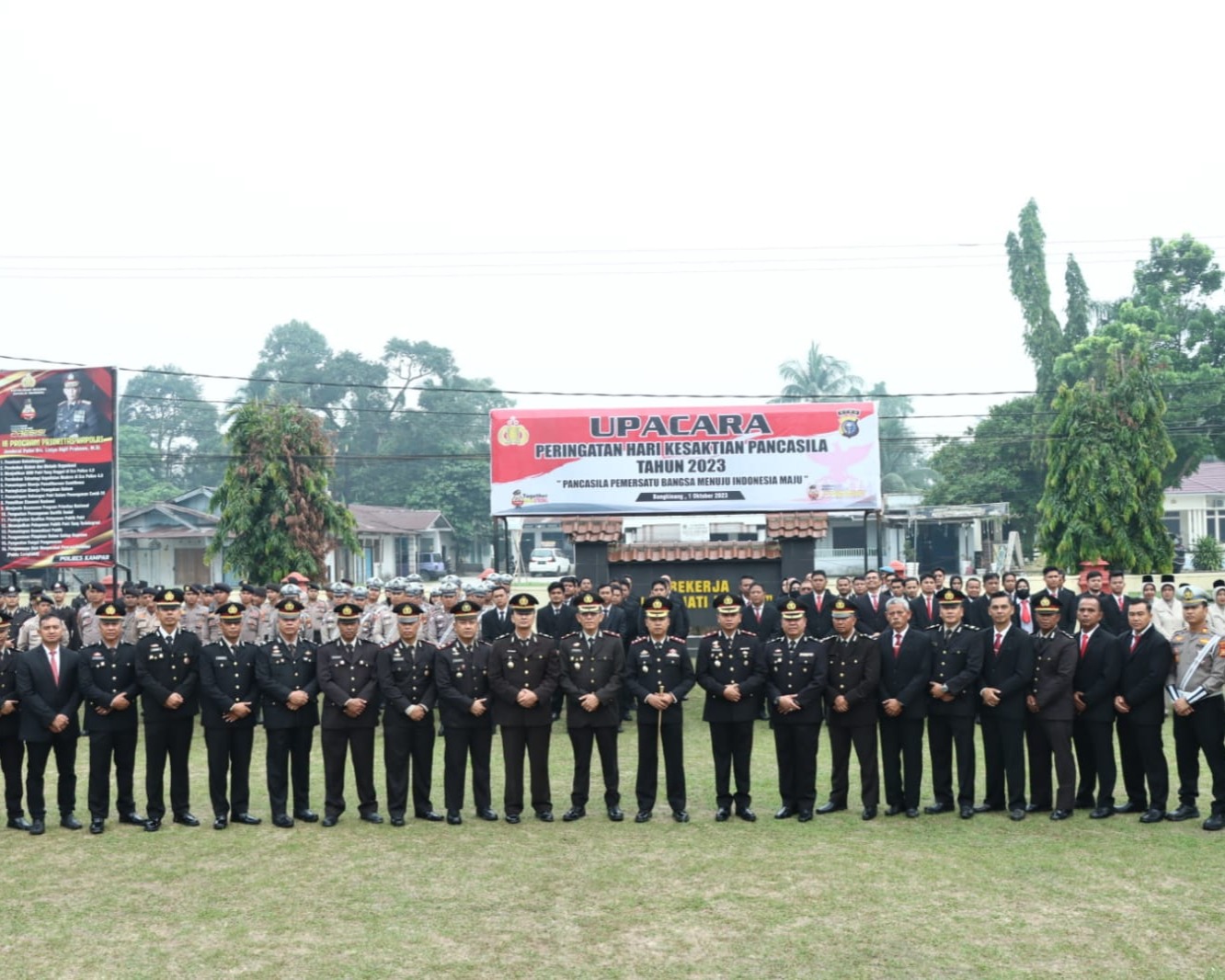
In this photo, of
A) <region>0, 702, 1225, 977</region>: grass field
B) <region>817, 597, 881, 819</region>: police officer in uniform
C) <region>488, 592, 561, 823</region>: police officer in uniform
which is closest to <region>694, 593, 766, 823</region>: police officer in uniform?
<region>0, 702, 1225, 977</region>: grass field

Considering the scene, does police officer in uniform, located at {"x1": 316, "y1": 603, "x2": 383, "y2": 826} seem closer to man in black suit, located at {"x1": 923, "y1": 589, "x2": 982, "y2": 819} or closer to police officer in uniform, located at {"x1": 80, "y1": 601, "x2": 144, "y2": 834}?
police officer in uniform, located at {"x1": 80, "y1": 601, "x2": 144, "y2": 834}

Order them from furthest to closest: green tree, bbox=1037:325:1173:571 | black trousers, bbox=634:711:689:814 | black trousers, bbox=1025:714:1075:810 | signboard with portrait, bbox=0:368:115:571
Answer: green tree, bbox=1037:325:1173:571 → signboard with portrait, bbox=0:368:115:571 → black trousers, bbox=634:711:689:814 → black trousers, bbox=1025:714:1075:810

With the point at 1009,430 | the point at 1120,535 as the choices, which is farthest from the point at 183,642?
the point at 1009,430

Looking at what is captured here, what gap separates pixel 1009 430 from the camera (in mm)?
42062

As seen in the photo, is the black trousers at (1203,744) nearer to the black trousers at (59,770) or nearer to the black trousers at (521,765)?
the black trousers at (521,765)

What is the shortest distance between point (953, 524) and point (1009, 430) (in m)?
5.31

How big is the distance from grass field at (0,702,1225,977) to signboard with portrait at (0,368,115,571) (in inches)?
409

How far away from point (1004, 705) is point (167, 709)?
5.81 metres

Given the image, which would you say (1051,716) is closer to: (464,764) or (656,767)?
(656,767)

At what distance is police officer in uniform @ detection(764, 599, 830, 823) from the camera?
29.0 ft

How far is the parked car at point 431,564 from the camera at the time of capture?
179 feet

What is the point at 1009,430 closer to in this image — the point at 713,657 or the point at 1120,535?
the point at 1120,535

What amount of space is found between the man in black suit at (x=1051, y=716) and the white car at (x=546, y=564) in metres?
45.0

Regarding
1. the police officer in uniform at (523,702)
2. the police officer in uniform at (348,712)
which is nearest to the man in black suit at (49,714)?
the police officer in uniform at (348,712)
